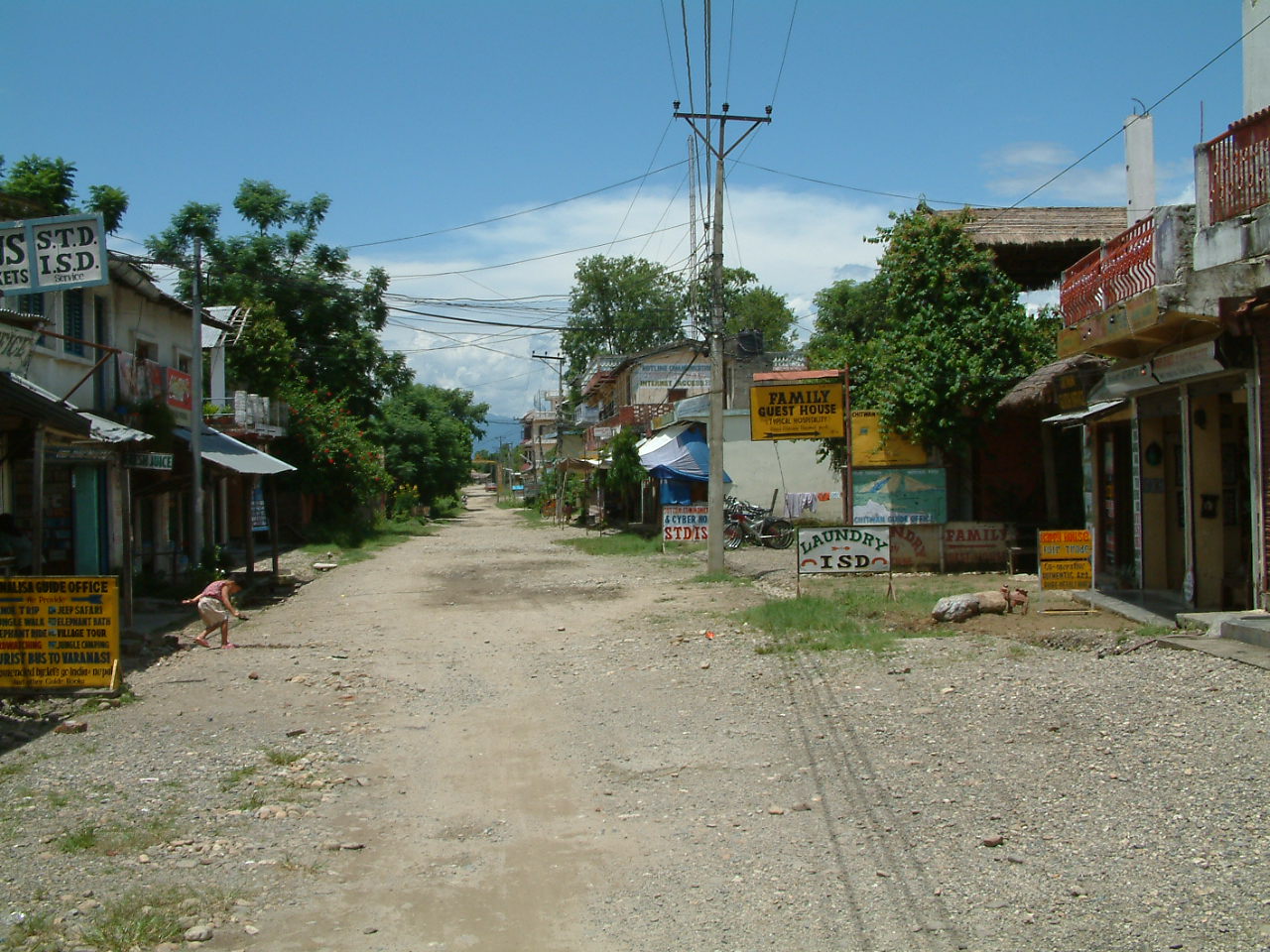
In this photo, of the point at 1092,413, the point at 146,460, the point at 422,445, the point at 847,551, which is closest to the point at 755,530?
the point at 847,551

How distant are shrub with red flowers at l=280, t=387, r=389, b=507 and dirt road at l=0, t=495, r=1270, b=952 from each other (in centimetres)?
2584

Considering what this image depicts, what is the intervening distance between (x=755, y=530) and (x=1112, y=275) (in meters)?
18.6

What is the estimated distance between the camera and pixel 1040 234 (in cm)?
2472

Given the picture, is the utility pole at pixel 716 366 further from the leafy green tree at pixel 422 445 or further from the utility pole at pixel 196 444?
the leafy green tree at pixel 422 445

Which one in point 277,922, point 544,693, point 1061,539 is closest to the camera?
point 277,922

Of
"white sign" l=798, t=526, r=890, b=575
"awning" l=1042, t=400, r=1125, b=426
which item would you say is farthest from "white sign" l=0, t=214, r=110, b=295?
"awning" l=1042, t=400, r=1125, b=426

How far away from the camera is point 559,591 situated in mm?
21281

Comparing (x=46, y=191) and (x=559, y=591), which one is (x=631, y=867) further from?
(x=46, y=191)

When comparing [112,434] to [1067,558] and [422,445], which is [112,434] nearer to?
[1067,558]

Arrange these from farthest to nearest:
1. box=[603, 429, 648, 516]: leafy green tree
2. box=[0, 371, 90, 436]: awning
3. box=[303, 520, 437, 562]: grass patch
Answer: box=[603, 429, 648, 516]: leafy green tree
box=[303, 520, 437, 562]: grass patch
box=[0, 371, 90, 436]: awning

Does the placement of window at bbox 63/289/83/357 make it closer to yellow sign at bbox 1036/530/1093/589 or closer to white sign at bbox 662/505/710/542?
white sign at bbox 662/505/710/542

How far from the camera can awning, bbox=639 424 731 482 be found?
3562cm

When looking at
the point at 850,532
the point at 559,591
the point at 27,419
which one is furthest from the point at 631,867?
the point at 559,591

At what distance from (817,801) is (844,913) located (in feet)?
5.74
